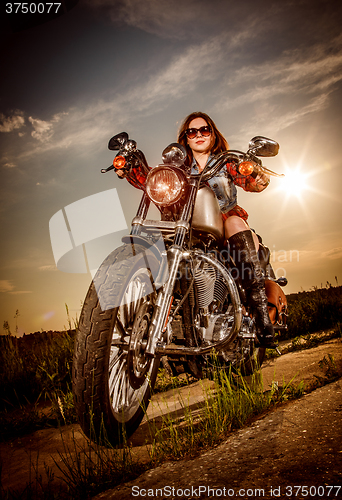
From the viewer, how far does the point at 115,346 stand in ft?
5.25

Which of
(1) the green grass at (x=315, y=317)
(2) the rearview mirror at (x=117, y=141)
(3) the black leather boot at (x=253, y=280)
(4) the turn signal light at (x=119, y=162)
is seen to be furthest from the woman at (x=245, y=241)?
(1) the green grass at (x=315, y=317)

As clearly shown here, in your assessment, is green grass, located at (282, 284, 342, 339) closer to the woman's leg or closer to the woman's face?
the woman's leg

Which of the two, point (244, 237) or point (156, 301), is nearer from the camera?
point (156, 301)

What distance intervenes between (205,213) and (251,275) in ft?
2.03

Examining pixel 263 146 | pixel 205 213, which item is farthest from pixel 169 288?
pixel 263 146

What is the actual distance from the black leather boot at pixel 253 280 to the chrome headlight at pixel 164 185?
68 centimetres

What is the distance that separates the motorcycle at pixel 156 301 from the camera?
52.1 inches

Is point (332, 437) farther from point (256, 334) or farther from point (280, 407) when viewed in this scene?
point (256, 334)

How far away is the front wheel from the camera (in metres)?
1.29

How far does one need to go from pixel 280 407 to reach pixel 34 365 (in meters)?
2.61

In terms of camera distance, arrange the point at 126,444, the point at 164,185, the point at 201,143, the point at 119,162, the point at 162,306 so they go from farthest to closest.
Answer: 1. the point at 201,143
2. the point at 119,162
3. the point at 164,185
4. the point at 162,306
5. the point at 126,444

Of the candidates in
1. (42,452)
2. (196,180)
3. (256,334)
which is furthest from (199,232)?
(42,452)

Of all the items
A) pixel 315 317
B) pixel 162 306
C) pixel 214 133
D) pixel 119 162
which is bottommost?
pixel 315 317

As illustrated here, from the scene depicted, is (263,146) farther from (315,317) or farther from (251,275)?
(315,317)
